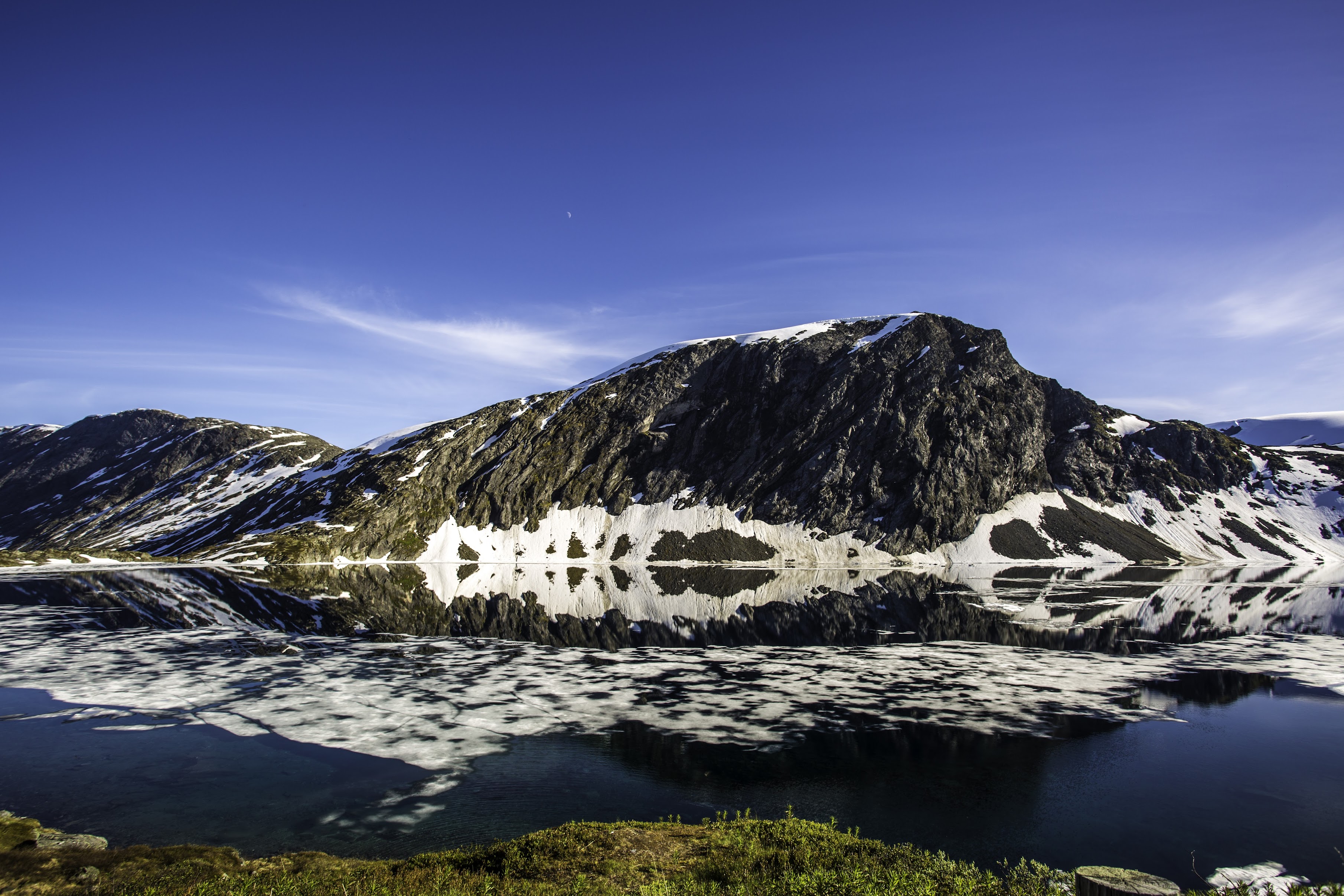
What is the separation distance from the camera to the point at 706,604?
64.9m

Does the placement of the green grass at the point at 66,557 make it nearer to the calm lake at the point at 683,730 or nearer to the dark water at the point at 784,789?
the calm lake at the point at 683,730

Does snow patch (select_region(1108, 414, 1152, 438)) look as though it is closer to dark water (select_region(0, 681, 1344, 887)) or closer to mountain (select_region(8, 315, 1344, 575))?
mountain (select_region(8, 315, 1344, 575))

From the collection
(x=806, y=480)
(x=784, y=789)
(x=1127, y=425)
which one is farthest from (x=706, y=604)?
(x=1127, y=425)

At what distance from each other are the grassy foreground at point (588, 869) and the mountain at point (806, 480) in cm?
11703

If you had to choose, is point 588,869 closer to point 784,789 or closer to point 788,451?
point 784,789

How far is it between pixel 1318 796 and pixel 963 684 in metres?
13.4

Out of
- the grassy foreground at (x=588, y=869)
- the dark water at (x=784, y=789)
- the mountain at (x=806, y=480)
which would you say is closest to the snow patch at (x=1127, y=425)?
the mountain at (x=806, y=480)

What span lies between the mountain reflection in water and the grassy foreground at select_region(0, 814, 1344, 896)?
88.6 ft

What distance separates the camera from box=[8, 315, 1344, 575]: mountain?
138 m

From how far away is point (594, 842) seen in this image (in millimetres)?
14297

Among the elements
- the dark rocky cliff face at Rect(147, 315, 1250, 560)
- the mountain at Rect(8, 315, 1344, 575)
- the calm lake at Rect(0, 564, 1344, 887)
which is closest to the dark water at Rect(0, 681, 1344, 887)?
the calm lake at Rect(0, 564, 1344, 887)

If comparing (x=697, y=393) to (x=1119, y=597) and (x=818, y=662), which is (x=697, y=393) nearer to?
(x=1119, y=597)

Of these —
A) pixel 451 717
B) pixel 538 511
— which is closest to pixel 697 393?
pixel 538 511

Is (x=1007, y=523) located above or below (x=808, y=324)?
Answer: below
